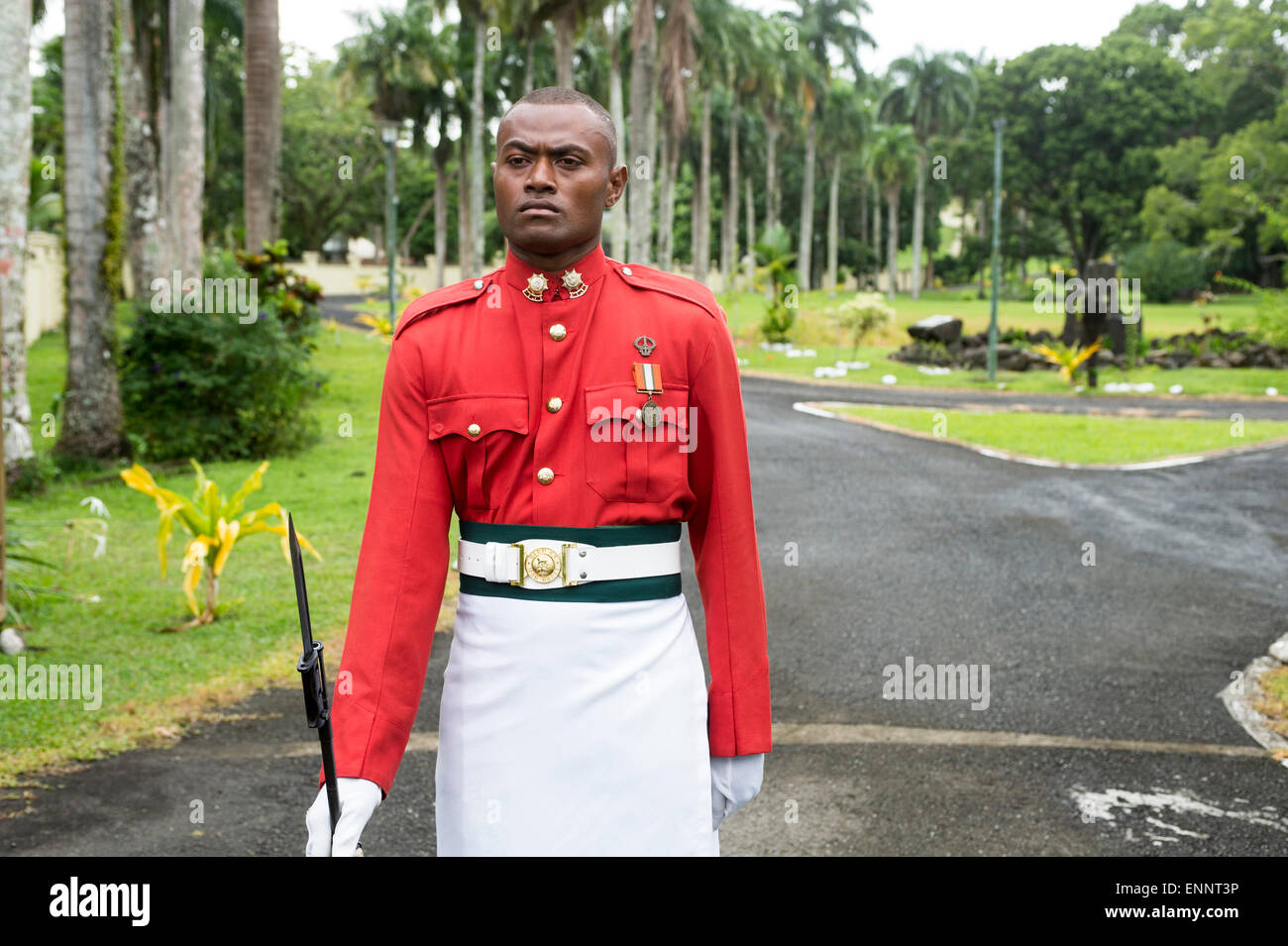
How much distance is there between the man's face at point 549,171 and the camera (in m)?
2.42

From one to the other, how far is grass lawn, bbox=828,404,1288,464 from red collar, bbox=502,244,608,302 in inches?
548

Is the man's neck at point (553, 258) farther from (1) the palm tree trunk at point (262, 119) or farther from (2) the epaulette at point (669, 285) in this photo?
(1) the palm tree trunk at point (262, 119)

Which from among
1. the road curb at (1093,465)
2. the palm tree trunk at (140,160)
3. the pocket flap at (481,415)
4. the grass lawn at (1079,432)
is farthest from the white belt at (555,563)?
the palm tree trunk at (140,160)

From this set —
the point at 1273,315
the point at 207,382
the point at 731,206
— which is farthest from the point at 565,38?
the point at 731,206

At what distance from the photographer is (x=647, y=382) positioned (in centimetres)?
255

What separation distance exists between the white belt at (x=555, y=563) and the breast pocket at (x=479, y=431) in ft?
0.37

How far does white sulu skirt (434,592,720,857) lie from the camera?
2.45 meters

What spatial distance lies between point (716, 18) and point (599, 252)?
125 ft

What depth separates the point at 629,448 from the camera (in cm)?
250

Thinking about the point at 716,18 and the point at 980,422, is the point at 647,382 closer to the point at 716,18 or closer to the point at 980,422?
the point at 980,422

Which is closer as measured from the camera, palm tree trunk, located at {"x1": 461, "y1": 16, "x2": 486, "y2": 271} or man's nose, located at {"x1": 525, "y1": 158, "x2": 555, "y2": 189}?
man's nose, located at {"x1": 525, "y1": 158, "x2": 555, "y2": 189}

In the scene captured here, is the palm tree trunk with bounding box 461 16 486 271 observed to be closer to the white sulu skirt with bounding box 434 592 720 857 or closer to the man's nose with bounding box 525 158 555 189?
the man's nose with bounding box 525 158 555 189

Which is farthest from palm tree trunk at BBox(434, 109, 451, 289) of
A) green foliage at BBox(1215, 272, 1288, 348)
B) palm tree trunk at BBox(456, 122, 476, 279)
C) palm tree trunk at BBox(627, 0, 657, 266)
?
green foliage at BBox(1215, 272, 1288, 348)
